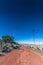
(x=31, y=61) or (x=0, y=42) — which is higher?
(x=0, y=42)

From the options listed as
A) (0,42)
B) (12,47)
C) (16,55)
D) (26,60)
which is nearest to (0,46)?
(0,42)

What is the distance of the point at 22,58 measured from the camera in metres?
23.8

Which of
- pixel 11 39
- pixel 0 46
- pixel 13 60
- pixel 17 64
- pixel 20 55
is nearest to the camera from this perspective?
pixel 17 64

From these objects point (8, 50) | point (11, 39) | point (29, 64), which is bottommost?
point (29, 64)

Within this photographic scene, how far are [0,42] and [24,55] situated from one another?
1174 centimetres

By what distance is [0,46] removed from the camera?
3431 centimetres

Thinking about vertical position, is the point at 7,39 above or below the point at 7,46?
above

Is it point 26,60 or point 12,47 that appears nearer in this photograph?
point 26,60

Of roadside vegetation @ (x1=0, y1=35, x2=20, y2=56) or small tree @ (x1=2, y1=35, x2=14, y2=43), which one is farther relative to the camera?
small tree @ (x1=2, y1=35, x2=14, y2=43)

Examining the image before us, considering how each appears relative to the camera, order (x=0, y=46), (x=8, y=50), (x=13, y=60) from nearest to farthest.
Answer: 1. (x=13, y=60)
2. (x=8, y=50)
3. (x=0, y=46)

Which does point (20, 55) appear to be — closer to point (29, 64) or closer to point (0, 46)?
point (29, 64)

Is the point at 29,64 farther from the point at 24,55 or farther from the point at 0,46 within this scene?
the point at 0,46

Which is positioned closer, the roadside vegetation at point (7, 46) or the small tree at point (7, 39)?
the roadside vegetation at point (7, 46)

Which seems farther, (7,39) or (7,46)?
(7,39)
